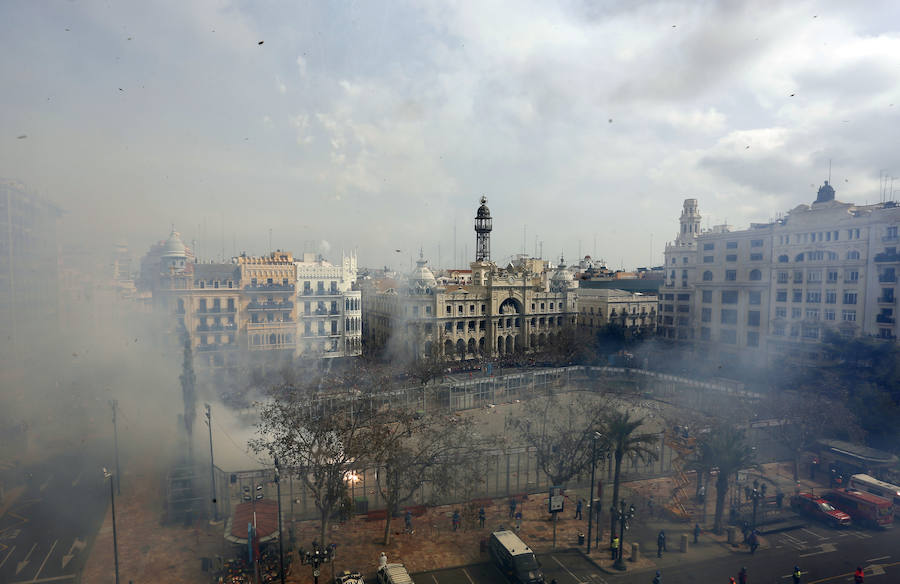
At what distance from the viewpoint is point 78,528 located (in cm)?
1930

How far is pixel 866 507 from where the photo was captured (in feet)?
67.2

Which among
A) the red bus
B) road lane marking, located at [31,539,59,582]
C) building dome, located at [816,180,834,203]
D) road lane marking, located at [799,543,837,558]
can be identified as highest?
building dome, located at [816,180,834,203]

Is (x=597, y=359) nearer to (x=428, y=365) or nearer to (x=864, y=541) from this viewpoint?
(x=428, y=365)

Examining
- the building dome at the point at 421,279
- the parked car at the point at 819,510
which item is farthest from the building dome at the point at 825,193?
the building dome at the point at 421,279

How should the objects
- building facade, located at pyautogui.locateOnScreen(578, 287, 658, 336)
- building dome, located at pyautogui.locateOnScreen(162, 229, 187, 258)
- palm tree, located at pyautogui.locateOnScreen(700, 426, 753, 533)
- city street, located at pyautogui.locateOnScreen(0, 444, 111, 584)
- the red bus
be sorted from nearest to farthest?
city street, located at pyautogui.locateOnScreen(0, 444, 111, 584), palm tree, located at pyautogui.locateOnScreen(700, 426, 753, 533), the red bus, building dome, located at pyautogui.locateOnScreen(162, 229, 187, 258), building facade, located at pyautogui.locateOnScreen(578, 287, 658, 336)

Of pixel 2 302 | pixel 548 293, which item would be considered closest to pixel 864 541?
pixel 2 302

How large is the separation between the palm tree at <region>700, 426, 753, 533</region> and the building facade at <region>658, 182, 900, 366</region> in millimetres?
25736

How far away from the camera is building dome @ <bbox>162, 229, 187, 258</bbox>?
43.3 meters

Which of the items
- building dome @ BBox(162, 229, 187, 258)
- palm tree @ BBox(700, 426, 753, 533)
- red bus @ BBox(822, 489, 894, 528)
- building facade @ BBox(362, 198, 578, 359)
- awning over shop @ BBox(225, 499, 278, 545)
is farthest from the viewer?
building facade @ BBox(362, 198, 578, 359)

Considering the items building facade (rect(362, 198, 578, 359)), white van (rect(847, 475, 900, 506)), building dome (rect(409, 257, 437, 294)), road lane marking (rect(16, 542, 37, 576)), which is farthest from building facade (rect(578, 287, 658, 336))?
road lane marking (rect(16, 542, 37, 576))

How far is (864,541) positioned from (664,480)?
25.2ft

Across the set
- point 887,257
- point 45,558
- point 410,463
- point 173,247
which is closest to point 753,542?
point 410,463

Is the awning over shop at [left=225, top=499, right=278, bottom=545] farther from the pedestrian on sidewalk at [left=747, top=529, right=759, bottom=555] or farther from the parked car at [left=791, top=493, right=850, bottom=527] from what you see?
the parked car at [left=791, top=493, right=850, bottom=527]

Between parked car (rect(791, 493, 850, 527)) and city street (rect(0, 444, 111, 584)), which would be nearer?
city street (rect(0, 444, 111, 584))
